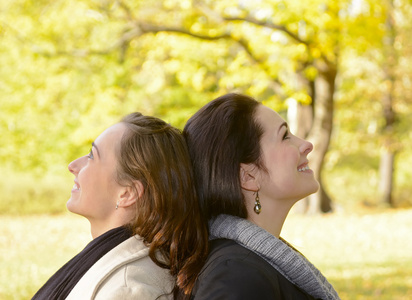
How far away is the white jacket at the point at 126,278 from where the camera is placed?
1.82 m

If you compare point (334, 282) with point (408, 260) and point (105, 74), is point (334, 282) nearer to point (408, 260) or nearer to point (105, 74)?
point (408, 260)

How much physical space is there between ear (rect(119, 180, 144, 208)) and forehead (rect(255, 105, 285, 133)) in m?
0.45

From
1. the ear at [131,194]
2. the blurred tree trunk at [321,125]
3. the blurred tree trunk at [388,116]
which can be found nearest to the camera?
the ear at [131,194]

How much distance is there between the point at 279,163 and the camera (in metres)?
2.06

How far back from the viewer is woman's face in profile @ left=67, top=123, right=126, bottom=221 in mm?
2080

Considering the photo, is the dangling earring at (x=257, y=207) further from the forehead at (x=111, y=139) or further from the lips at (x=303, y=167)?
the forehead at (x=111, y=139)

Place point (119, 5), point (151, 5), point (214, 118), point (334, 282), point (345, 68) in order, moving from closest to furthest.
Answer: point (214, 118), point (334, 282), point (119, 5), point (151, 5), point (345, 68)

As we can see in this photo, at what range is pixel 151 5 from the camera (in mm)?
13641

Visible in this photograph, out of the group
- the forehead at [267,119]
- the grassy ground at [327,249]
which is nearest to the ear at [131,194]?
the forehead at [267,119]

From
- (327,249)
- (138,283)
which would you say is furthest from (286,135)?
(327,249)

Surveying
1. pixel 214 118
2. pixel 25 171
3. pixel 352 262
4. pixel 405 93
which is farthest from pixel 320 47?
pixel 25 171

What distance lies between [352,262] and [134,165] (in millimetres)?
7810

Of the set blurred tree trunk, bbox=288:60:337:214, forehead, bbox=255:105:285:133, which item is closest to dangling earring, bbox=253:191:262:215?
forehead, bbox=255:105:285:133

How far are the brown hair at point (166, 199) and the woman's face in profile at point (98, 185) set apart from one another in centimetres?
5
